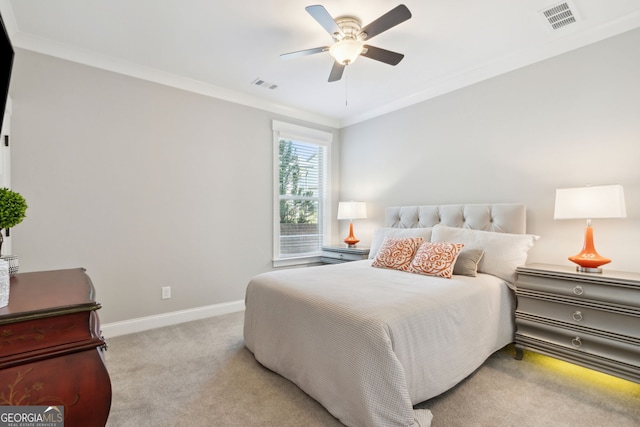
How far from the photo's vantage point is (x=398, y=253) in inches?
114

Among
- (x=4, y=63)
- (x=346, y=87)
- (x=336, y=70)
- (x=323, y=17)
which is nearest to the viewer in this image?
(x=4, y=63)

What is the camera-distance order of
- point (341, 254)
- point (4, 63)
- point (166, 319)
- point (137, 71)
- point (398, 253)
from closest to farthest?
1. point (4, 63)
2. point (398, 253)
3. point (137, 71)
4. point (166, 319)
5. point (341, 254)

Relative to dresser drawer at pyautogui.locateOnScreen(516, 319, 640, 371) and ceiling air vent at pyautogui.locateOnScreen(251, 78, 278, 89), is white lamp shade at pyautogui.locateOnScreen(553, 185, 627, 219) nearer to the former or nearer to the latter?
dresser drawer at pyautogui.locateOnScreen(516, 319, 640, 371)

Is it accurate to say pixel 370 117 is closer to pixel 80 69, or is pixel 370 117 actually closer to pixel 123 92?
pixel 123 92

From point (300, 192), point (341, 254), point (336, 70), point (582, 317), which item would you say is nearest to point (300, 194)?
point (300, 192)

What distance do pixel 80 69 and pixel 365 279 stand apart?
3.12m

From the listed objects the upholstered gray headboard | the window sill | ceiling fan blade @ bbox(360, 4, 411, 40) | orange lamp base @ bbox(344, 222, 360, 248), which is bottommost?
the window sill

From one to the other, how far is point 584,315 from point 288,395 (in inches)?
81.4

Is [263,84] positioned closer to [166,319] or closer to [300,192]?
[300,192]

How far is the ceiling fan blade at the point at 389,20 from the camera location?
1.83 meters

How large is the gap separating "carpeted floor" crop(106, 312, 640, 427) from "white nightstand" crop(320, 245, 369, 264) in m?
1.73

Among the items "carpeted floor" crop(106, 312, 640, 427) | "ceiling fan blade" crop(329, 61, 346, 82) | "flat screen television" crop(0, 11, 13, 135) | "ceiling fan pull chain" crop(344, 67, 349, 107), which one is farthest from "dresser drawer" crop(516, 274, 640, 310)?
"flat screen television" crop(0, 11, 13, 135)

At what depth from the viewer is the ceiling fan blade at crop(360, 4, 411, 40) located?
1.83 meters

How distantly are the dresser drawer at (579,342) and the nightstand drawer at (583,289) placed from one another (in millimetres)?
254
